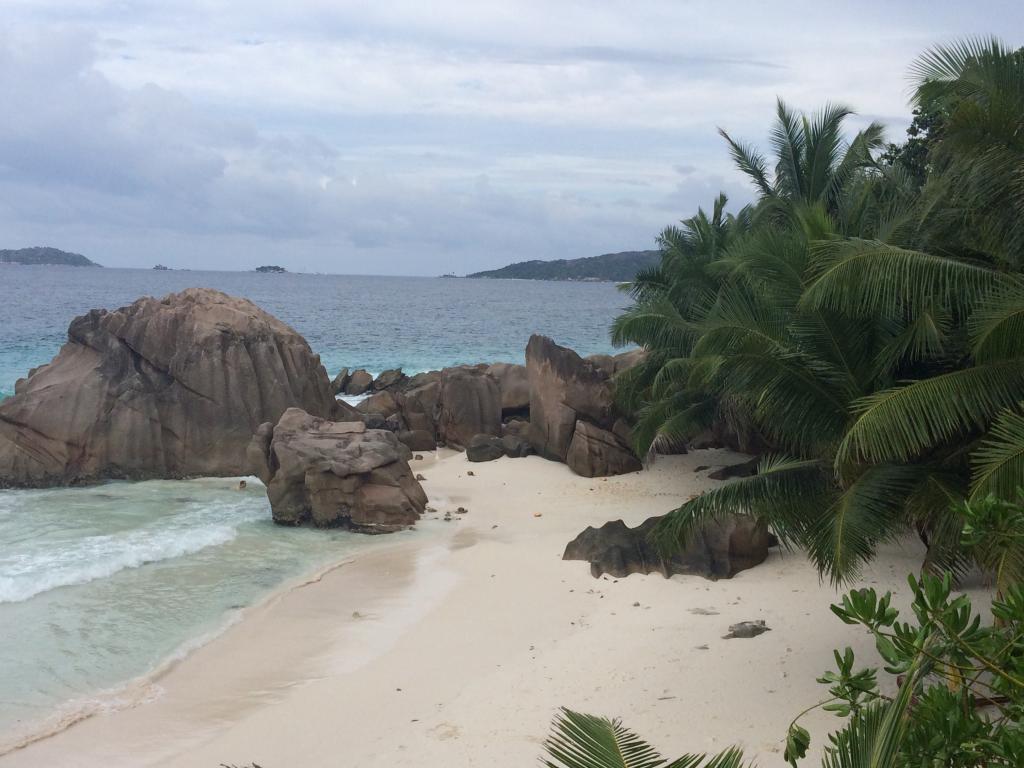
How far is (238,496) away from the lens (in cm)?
2081

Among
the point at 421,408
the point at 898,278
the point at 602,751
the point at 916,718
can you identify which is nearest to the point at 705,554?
the point at 898,278

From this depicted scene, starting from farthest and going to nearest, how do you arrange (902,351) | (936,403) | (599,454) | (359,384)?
(359,384) → (599,454) → (902,351) → (936,403)

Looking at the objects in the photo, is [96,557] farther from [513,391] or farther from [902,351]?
[513,391]

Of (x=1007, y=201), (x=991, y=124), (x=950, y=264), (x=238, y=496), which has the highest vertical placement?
(x=991, y=124)

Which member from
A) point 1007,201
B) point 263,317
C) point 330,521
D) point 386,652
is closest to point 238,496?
point 330,521

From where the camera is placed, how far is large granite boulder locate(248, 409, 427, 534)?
17984mm

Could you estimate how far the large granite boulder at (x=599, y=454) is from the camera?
21.8m

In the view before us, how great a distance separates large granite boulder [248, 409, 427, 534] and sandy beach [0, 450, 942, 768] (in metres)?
1.97

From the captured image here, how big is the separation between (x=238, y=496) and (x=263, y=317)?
22.4 ft

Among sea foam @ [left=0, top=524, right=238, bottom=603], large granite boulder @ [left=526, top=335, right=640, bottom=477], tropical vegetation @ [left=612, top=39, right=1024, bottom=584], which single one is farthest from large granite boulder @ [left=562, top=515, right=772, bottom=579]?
large granite boulder @ [left=526, top=335, right=640, bottom=477]

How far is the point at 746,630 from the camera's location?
35.6 ft

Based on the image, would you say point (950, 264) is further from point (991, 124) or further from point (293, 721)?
point (293, 721)

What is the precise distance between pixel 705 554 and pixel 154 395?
15.2 m

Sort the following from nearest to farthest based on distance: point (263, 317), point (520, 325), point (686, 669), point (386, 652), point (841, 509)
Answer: point (841, 509)
point (686, 669)
point (386, 652)
point (263, 317)
point (520, 325)
